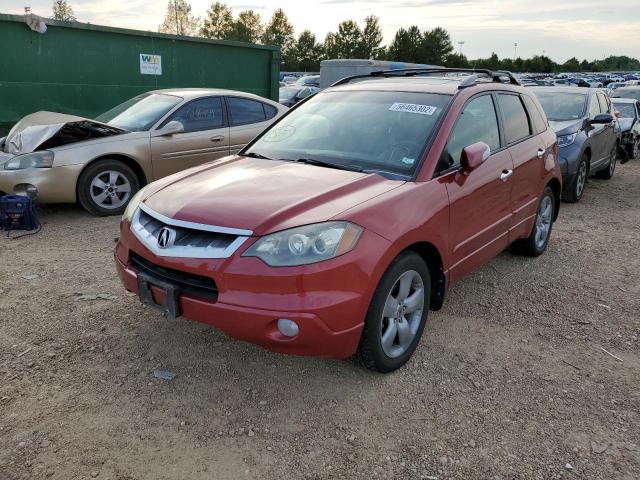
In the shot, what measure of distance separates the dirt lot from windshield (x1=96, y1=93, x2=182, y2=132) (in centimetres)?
292

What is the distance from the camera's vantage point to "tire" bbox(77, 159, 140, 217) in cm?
632

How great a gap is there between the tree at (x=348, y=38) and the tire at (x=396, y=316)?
259 feet

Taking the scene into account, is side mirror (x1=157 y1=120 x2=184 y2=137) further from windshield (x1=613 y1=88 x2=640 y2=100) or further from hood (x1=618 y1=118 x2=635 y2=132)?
windshield (x1=613 y1=88 x2=640 y2=100)

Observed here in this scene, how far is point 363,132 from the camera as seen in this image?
3.74 metres

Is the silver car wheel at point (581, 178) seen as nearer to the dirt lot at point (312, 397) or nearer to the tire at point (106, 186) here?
the dirt lot at point (312, 397)

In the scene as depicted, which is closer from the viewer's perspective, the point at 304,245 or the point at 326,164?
the point at 304,245

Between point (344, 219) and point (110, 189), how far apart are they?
4594mm

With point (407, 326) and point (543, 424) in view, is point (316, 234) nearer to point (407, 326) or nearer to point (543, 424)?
point (407, 326)

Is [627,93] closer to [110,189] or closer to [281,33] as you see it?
[110,189]

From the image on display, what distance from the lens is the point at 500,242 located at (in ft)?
14.1

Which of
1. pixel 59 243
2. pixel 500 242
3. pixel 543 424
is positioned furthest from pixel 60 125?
pixel 543 424

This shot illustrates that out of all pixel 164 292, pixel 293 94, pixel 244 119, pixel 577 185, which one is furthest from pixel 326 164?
pixel 293 94

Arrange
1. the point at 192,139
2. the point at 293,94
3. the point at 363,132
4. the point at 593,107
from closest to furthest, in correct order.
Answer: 1. the point at 363,132
2. the point at 192,139
3. the point at 593,107
4. the point at 293,94

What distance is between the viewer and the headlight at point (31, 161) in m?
5.99
